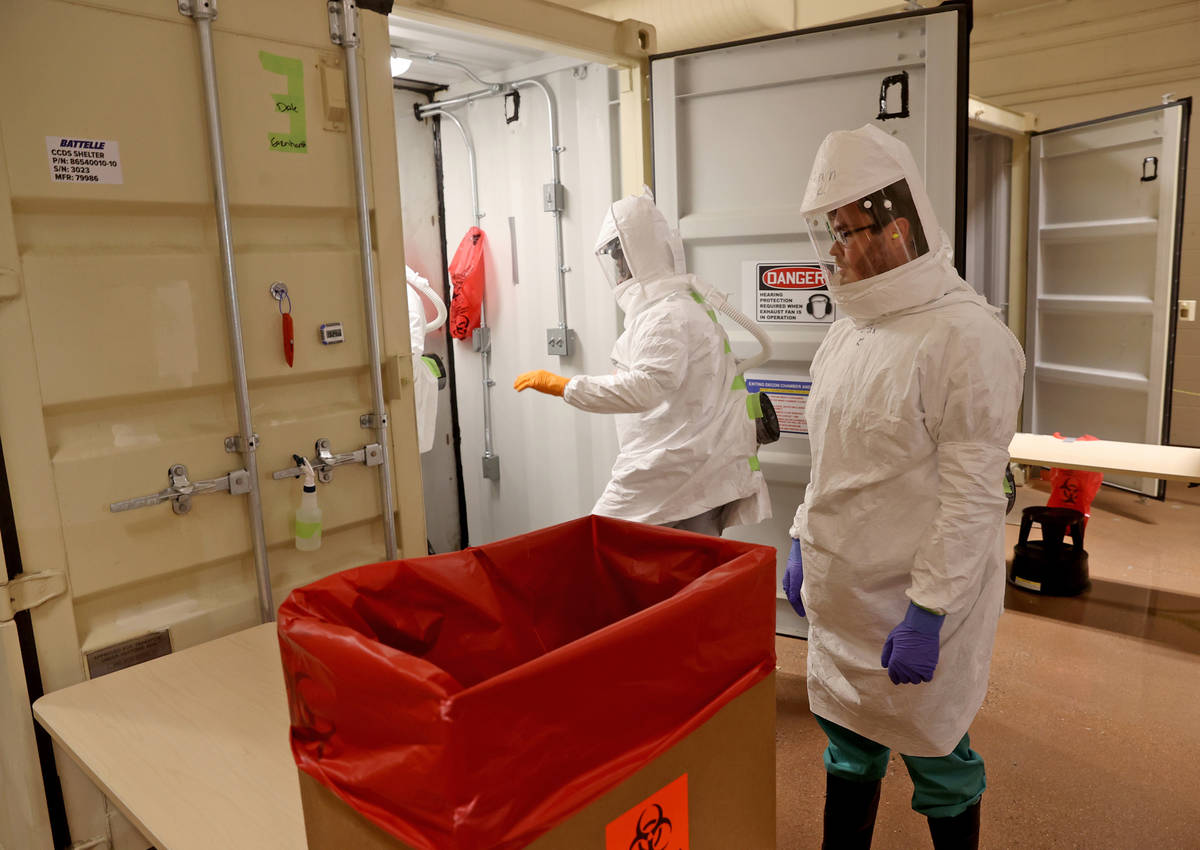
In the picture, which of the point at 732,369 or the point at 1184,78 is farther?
the point at 1184,78

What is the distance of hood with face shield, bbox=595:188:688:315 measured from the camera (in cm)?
300

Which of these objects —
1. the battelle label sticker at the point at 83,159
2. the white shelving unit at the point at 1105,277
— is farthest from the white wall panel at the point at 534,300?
the white shelving unit at the point at 1105,277

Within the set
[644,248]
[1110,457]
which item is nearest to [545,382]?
[644,248]

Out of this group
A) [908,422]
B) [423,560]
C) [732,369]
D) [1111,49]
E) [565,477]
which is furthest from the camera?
[1111,49]

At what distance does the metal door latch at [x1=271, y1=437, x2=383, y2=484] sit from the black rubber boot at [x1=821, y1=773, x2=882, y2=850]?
142cm

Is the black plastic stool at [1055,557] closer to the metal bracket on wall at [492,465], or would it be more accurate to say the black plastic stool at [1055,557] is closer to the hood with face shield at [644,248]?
the hood with face shield at [644,248]

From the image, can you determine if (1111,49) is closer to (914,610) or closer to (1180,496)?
(1180,496)

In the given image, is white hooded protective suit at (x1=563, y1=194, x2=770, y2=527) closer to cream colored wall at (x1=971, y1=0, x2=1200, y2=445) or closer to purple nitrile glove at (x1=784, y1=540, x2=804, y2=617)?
purple nitrile glove at (x1=784, y1=540, x2=804, y2=617)

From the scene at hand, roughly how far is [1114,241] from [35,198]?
5755 mm

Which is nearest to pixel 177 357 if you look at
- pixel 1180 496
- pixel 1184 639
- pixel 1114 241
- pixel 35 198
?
pixel 35 198

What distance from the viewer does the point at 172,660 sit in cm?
191

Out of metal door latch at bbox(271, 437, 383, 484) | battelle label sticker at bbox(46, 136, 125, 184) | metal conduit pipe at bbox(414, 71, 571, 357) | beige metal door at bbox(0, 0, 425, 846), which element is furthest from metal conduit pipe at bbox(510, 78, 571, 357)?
battelle label sticker at bbox(46, 136, 125, 184)

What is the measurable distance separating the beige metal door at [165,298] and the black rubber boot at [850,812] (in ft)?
4.56

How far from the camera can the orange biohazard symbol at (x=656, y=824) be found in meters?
0.90
